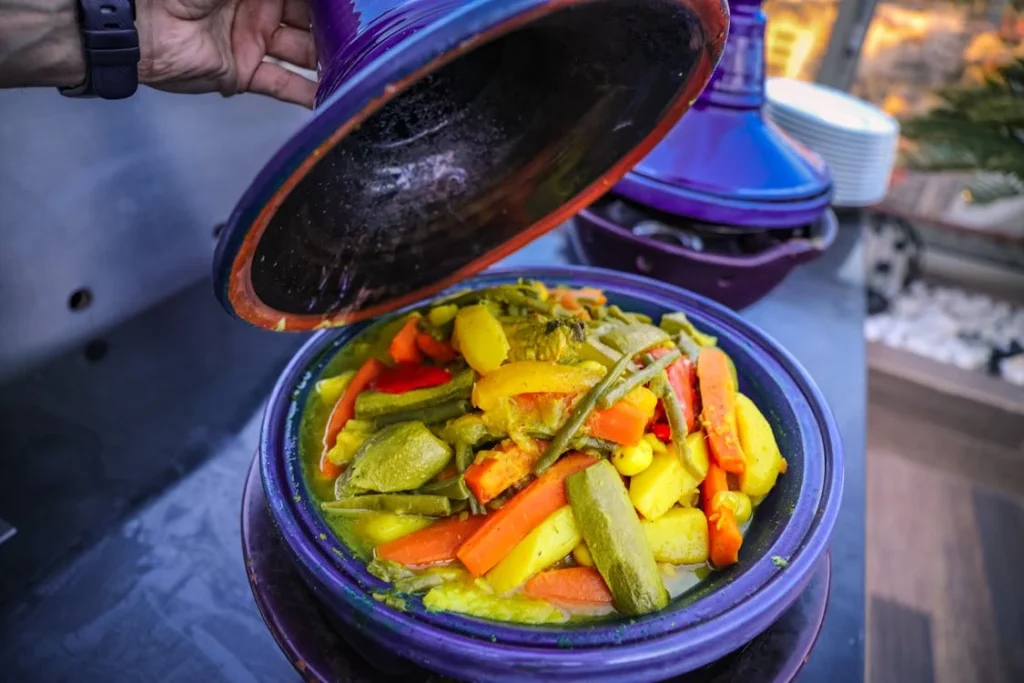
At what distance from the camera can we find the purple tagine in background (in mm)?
1580

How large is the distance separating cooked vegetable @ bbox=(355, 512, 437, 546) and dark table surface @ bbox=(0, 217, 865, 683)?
295mm

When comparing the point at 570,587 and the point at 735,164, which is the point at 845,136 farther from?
the point at 570,587

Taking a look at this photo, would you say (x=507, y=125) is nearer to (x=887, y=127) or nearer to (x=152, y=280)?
(x=152, y=280)

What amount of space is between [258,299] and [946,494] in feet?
10.1

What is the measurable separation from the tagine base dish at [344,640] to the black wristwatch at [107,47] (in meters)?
0.75

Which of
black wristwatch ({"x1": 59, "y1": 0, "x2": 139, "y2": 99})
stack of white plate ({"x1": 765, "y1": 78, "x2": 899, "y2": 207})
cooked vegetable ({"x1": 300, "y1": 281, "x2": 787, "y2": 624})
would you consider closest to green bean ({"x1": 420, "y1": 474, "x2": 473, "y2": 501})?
cooked vegetable ({"x1": 300, "y1": 281, "x2": 787, "y2": 624})

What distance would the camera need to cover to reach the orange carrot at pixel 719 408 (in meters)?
1.04

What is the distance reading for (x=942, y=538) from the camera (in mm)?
2764

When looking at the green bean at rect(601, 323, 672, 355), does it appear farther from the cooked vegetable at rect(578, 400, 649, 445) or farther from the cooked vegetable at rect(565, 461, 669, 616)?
the cooked vegetable at rect(565, 461, 669, 616)

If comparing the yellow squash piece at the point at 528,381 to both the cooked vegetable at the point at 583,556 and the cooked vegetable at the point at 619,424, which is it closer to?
the cooked vegetable at the point at 619,424

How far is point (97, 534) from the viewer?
1.24m

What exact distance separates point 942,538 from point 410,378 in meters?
2.57

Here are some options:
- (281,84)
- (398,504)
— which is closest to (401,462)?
(398,504)

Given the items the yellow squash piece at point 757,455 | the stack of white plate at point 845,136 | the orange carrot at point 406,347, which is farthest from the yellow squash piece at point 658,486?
the stack of white plate at point 845,136
